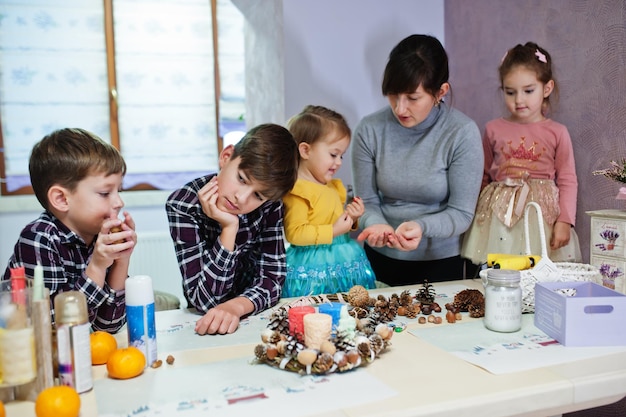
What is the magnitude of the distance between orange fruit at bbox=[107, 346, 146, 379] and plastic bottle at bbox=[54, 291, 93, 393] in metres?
0.07

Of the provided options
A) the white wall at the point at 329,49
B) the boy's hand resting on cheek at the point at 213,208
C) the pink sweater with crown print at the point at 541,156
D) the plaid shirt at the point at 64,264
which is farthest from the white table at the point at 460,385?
the white wall at the point at 329,49

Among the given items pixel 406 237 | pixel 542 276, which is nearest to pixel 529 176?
pixel 406 237

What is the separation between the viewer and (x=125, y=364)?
3.43 feet

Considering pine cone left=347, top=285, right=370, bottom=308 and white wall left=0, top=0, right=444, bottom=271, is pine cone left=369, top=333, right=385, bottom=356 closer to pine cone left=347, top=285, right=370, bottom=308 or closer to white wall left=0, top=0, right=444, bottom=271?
pine cone left=347, top=285, right=370, bottom=308

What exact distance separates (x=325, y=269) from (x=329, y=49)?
1.20 meters

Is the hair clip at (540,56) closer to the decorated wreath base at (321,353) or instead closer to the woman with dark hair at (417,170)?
the woman with dark hair at (417,170)

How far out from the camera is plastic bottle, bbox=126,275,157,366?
1104 mm

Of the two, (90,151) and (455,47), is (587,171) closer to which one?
(455,47)

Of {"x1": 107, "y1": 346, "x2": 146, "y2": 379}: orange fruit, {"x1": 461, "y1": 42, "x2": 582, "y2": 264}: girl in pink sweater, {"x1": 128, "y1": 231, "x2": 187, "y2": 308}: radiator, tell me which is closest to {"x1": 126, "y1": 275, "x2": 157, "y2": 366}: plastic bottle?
{"x1": 107, "y1": 346, "x2": 146, "y2": 379}: orange fruit

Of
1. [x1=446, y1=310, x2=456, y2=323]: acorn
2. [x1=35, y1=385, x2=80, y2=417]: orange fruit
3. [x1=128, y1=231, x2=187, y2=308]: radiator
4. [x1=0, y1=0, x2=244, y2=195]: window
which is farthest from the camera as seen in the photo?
[x1=0, y1=0, x2=244, y2=195]: window

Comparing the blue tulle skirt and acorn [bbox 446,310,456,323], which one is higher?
the blue tulle skirt

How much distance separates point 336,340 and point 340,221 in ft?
2.19

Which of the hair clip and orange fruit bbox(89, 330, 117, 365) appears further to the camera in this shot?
the hair clip

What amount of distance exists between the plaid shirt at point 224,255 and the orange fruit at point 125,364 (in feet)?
1.24
